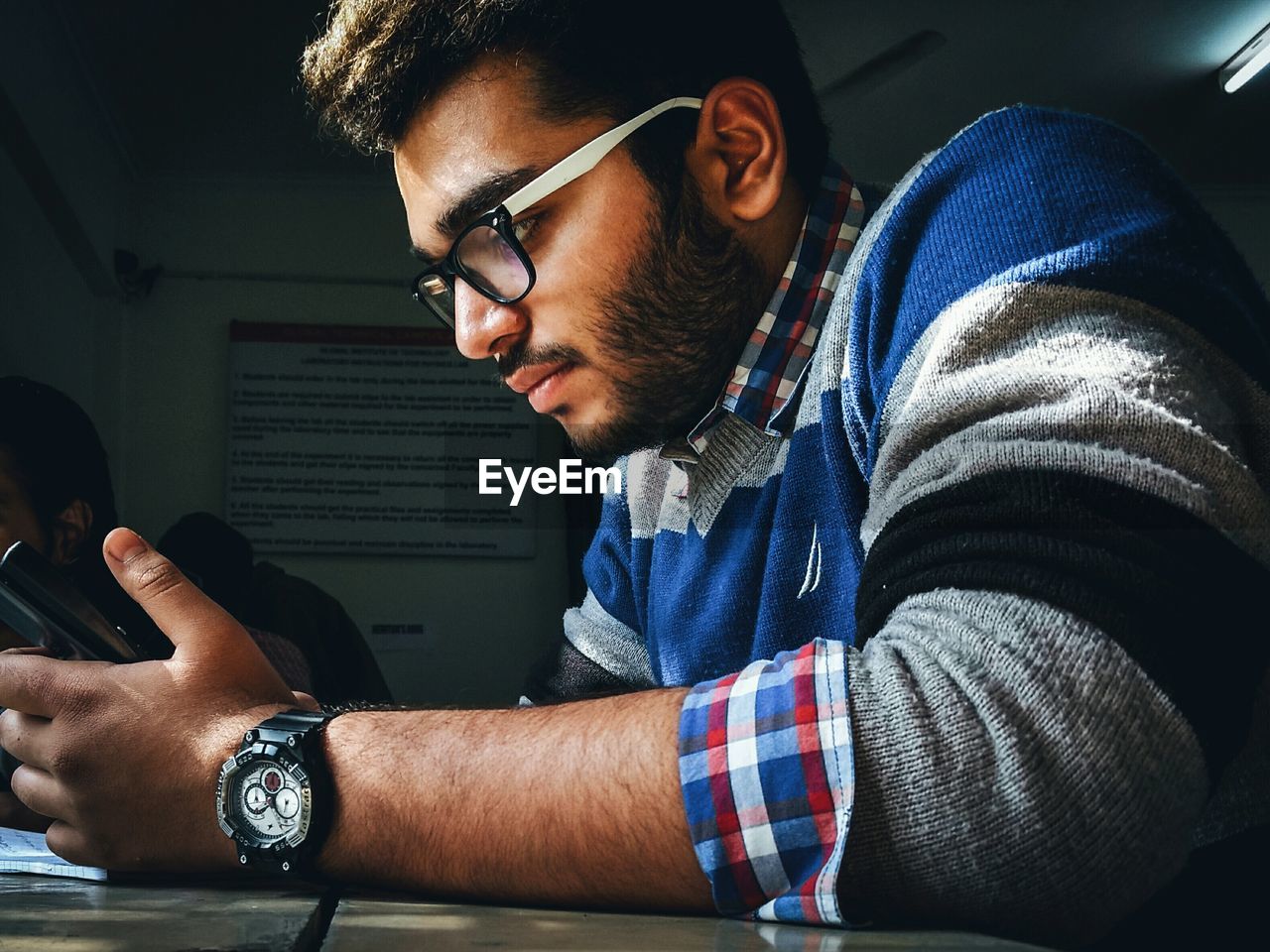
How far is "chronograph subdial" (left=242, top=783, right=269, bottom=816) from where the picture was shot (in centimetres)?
55

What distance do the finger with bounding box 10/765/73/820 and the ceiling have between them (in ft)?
7.67

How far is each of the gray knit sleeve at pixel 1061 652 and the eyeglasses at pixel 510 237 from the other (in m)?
0.47

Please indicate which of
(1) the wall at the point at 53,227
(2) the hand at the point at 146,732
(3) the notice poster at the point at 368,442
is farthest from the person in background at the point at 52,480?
(3) the notice poster at the point at 368,442

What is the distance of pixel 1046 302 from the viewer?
0.56 meters

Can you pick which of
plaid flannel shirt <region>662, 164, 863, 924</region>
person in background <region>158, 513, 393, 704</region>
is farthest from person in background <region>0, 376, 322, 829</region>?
plaid flannel shirt <region>662, 164, 863, 924</region>

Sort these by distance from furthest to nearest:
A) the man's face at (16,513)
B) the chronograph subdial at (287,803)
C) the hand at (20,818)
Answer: the man's face at (16,513), the hand at (20,818), the chronograph subdial at (287,803)

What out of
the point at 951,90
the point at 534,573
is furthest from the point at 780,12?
the point at 534,573

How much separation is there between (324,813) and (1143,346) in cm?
46

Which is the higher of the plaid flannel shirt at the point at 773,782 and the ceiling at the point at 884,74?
the ceiling at the point at 884,74

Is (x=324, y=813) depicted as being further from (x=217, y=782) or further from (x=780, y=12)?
(x=780, y=12)

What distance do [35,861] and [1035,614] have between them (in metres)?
0.58

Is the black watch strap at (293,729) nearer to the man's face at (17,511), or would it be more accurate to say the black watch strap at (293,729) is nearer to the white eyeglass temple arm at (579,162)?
the white eyeglass temple arm at (579,162)

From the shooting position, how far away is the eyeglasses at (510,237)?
90 centimetres

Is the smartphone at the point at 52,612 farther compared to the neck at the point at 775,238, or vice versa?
the neck at the point at 775,238
